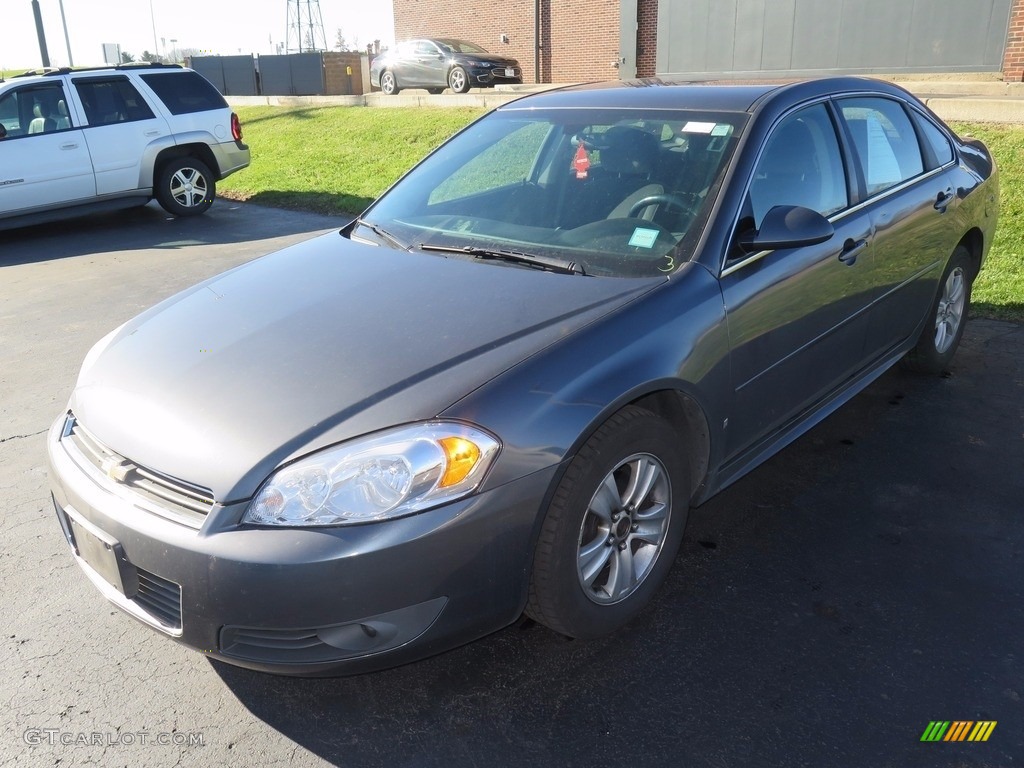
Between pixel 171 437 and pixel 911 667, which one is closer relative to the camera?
pixel 171 437

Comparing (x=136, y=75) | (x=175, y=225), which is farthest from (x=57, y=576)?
(x=136, y=75)

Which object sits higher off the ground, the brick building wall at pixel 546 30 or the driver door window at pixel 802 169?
the brick building wall at pixel 546 30

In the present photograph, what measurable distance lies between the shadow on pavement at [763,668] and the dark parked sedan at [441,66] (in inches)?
834

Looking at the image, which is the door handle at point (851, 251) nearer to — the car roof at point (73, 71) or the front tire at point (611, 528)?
the front tire at point (611, 528)

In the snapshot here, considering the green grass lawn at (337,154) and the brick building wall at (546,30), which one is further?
the brick building wall at (546,30)

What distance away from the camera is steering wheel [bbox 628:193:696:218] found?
3.19m

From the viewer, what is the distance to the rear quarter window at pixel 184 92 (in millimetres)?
10961

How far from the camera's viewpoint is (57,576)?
10.9ft

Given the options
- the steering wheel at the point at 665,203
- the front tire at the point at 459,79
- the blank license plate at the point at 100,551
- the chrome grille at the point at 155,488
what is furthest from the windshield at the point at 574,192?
the front tire at the point at 459,79

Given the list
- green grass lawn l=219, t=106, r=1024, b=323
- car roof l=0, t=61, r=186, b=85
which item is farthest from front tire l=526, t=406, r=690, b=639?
car roof l=0, t=61, r=186, b=85

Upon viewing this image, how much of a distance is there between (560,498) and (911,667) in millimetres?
1242

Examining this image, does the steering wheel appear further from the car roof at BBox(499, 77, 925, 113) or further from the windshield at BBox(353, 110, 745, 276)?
the car roof at BBox(499, 77, 925, 113)

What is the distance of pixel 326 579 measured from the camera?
2176 millimetres

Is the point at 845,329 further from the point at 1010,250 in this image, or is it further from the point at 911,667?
the point at 1010,250
